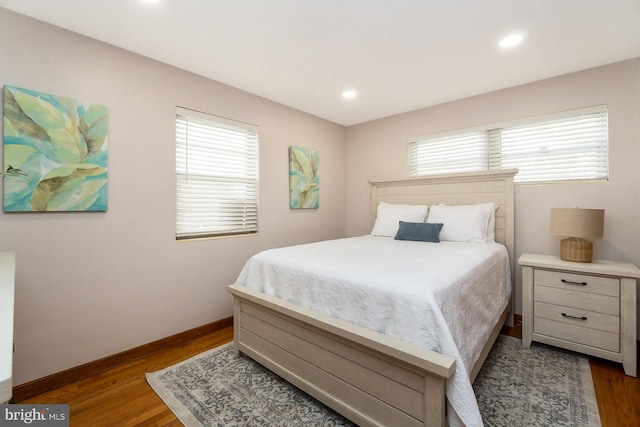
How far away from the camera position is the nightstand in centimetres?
207

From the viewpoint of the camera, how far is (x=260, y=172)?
324 cm

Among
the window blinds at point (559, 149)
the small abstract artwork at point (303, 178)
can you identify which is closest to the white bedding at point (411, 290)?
the window blinds at point (559, 149)

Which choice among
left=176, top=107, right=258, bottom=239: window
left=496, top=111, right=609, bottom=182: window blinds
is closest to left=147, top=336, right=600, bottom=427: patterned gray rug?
left=176, top=107, right=258, bottom=239: window

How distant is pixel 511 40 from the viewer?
83.7 inches

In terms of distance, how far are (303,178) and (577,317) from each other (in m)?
2.93

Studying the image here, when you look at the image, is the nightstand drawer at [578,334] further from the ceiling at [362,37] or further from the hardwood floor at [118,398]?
the hardwood floor at [118,398]

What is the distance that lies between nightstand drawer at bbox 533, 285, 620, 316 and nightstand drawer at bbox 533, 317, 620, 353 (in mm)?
156

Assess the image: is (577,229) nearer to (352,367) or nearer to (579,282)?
(579,282)

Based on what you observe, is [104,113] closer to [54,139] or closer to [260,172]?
[54,139]

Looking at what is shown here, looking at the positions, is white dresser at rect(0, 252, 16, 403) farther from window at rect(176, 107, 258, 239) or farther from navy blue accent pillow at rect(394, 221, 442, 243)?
navy blue accent pillow at rect(394, 221, 442, 243)

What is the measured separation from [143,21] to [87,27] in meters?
0.42

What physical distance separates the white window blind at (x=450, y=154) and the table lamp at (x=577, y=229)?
1056mm

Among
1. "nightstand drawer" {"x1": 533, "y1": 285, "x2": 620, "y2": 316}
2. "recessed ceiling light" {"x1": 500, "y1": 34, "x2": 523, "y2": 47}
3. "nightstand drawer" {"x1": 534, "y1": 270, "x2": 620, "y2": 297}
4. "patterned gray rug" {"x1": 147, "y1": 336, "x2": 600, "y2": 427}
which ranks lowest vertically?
"patterned gray rug" {"x1": 147, "y1": 336, "x2": 600, "y2": 427}

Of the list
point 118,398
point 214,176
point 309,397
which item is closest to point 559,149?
point 309,397
